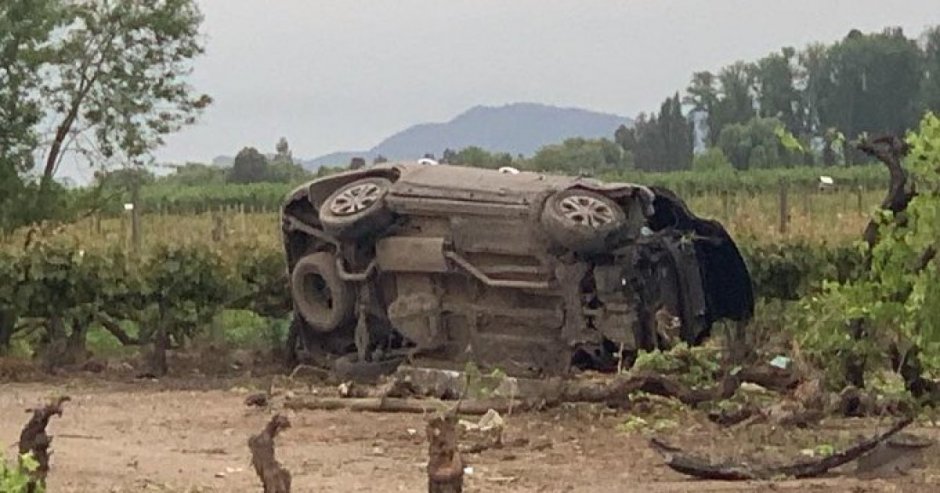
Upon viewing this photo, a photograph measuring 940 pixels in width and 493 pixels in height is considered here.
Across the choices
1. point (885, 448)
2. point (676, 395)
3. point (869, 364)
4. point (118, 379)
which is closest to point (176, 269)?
point (118, 379)

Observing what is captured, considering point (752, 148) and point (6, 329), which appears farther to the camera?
point (752, 148)

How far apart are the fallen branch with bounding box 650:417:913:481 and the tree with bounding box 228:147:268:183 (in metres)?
34.8

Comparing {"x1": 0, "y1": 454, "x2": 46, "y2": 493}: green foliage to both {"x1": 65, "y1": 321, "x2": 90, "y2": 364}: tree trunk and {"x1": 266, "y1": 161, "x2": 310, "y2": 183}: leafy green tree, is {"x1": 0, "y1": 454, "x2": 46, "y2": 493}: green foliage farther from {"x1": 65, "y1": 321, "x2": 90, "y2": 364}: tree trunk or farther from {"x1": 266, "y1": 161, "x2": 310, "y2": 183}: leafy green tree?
{"x1": 266, "y1": 161, "x2": 310, "y2": 183}: leafy green tree

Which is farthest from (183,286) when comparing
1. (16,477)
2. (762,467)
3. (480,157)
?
(480,157)

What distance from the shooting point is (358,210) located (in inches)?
600

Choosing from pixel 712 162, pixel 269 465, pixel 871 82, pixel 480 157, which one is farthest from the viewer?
pixel 871 82

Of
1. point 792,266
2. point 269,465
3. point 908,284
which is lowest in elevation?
point 269,465

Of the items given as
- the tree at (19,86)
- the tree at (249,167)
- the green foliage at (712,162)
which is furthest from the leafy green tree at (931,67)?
the tree at (19,86)

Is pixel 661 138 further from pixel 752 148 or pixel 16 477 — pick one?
pixel 16 477

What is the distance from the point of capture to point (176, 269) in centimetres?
1683

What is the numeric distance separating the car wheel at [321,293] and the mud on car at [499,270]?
0.01 meters

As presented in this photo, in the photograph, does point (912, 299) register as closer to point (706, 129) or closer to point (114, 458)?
point (114, 458)

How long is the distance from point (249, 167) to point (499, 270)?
100 feet

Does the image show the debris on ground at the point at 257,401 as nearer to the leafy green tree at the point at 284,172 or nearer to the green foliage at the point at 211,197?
the green foliage at the point at 211,197
